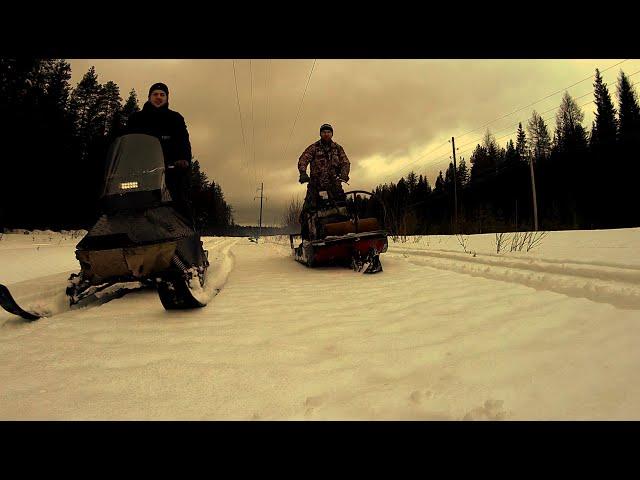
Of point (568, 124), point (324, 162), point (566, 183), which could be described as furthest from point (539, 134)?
point (324, 162)

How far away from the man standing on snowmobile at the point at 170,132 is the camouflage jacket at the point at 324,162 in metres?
2.82

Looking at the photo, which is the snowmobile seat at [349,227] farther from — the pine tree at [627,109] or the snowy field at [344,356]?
the pine tree at [627,109]

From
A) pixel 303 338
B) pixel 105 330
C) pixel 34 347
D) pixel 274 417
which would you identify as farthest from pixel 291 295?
pixel 274 417

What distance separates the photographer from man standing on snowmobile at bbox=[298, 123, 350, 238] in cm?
617


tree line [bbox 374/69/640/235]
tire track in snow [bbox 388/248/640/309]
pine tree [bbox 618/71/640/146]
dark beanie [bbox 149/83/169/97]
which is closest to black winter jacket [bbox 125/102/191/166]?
dark beanie [bbox 149/83/169/97]

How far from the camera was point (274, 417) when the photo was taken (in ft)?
3.36

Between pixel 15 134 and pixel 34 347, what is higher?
pixel 15 134

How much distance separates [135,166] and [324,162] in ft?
13.0

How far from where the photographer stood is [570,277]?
305 cm

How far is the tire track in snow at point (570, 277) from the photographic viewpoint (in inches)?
93.5
